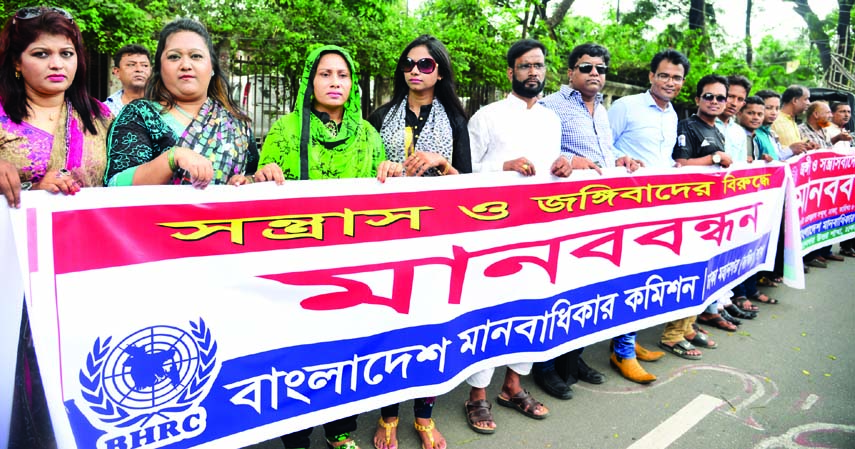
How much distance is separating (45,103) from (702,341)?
13.5ft

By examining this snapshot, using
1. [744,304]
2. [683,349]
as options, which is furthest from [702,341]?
[744,304]

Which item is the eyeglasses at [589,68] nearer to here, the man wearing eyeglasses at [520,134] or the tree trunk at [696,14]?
the man wearing eyeglasses at [520,134]

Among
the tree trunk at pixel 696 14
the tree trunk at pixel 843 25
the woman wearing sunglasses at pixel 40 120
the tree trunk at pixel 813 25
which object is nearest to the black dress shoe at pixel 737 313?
the woman wearing sunglasses at pixel 40 120

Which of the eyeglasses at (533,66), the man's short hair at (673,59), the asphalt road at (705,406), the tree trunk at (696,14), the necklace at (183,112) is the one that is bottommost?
the asphalt road at (705,406)

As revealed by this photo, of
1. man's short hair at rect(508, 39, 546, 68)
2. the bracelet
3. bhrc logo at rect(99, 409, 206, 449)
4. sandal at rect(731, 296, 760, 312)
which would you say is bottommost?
sandal at rect(731, 296, 760, 312)

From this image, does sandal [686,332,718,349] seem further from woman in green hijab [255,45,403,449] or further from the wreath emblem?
the wreath emblem

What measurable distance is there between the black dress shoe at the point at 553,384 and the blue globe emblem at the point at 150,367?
6.89 feet

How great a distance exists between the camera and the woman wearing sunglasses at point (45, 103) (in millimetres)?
2160

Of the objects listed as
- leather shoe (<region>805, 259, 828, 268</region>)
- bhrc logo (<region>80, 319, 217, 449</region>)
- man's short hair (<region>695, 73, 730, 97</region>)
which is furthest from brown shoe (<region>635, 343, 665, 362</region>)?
leather shoe (<region>805, 259, 828, 268</region>)

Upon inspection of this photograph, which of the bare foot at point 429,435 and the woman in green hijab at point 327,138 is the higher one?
the woman in green hijab at point 327,138

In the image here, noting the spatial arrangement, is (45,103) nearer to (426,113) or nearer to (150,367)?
(150,367)

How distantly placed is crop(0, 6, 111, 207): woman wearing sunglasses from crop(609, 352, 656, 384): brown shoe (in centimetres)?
303

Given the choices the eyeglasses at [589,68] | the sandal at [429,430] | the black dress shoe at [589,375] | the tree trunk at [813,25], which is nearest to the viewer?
the sandal at [429,430]

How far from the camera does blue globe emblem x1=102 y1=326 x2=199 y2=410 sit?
A: 6.57 ft
